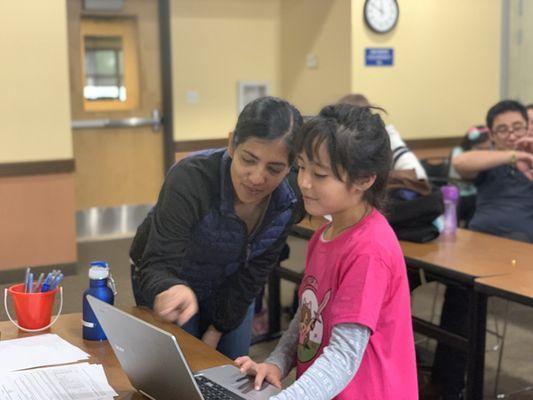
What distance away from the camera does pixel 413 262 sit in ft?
9.62

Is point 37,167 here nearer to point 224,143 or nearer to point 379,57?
point 224,143

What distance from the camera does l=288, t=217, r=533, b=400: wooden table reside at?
8.38ft

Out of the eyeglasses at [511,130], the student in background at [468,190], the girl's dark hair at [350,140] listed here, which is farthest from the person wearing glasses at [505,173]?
the girl's dark hair at [350,140]

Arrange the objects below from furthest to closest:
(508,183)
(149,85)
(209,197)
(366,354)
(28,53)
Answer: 1. (149,85)
2. (28,53)
3. (508,183)
4. (209,197)
5. (366,354)

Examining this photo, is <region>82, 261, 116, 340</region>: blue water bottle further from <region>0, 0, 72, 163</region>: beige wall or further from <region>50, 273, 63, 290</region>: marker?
<region>0, 0, 72, 163</region>: beige wall

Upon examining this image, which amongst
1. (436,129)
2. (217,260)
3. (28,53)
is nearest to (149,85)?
(28,53)

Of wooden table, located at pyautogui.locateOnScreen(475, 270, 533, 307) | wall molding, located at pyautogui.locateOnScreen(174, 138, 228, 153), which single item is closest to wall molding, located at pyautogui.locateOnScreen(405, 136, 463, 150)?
wall molding, located at pyautogui.locateOnScreen(174, 138, 228, 153)

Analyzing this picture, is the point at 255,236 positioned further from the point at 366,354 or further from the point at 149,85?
the point at 149,85

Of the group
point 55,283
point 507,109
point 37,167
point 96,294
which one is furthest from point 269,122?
point 37,167

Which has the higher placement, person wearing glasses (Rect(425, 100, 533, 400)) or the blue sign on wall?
the blue sign on wall

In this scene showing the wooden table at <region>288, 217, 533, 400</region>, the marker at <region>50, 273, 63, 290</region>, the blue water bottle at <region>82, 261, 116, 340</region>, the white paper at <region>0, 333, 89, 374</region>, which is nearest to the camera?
the white paper at <region>0, 333, 89, 374</region>

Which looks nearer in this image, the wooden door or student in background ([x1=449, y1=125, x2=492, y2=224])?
student in background ([x1=449, y1=125, x2=492, y2=224])

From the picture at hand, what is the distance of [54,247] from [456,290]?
2960mm

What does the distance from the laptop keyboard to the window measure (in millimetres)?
4869
